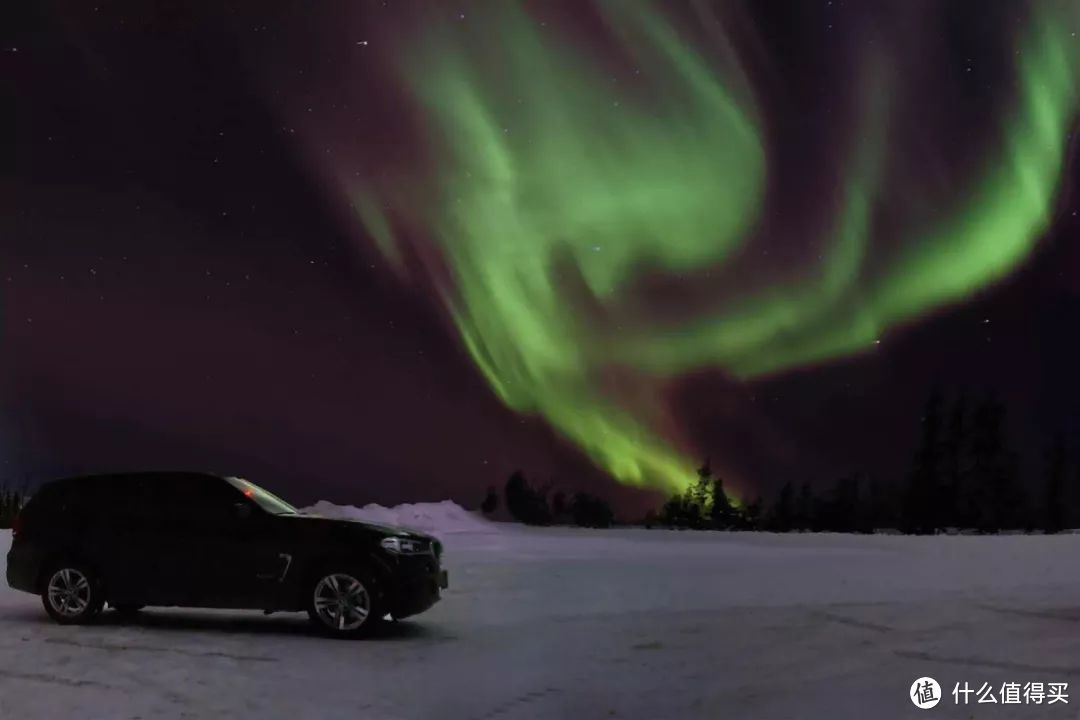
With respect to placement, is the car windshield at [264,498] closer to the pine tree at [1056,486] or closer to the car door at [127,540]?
the car door at [127,540]

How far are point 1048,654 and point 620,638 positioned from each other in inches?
158

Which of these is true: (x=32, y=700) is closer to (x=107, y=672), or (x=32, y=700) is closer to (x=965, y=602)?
(x=107, y=672)

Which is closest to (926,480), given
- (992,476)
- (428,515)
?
(992,476)

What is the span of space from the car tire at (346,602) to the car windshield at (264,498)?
1049 mm

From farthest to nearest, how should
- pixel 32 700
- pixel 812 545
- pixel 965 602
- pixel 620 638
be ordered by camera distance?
1. pixel 812 545
2. pixel 965 602
3. pixel 620 638
4. pixel 32 700

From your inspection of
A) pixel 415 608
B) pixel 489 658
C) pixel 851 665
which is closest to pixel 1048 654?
pixel 851 665

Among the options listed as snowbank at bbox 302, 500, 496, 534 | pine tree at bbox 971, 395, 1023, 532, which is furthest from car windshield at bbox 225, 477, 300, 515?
pine tree at bbox 971, 395, 1023, 532

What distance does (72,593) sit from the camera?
12148 mm

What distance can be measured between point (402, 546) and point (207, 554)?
2.07 meters

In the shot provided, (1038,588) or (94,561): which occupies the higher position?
(1038,588)

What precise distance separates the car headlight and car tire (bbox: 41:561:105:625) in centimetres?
329

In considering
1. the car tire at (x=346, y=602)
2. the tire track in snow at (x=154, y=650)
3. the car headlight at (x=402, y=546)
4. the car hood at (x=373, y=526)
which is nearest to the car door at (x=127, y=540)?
the tire track in snow at (x=154, y=650)

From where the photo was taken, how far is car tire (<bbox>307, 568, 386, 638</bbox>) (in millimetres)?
11227

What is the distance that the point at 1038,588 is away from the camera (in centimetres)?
1672
